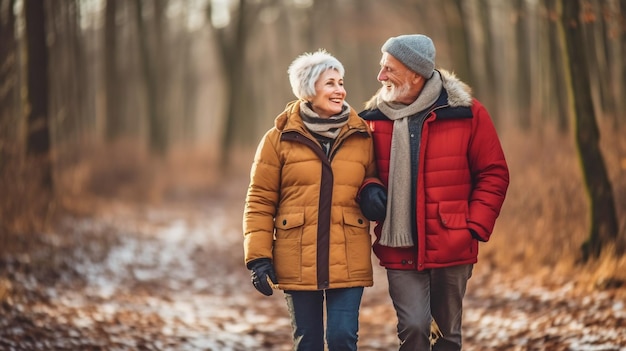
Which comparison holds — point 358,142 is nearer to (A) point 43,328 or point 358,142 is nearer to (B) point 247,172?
(A) point 43,328

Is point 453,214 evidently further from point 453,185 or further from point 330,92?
point 330,92

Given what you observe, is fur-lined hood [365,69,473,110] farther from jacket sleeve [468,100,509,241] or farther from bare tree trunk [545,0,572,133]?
bare tree trunk [545,0,572,133]

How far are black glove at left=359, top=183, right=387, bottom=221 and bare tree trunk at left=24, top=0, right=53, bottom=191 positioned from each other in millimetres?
7583

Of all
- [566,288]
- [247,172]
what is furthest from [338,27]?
[566,288]

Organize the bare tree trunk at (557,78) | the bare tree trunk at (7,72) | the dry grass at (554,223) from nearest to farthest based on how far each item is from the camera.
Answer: the dry grass at (554,223), the bare tree trunk at (7,72), the bare tree trunk at (557,78)

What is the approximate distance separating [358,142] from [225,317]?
3866 mm

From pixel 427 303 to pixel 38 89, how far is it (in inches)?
328

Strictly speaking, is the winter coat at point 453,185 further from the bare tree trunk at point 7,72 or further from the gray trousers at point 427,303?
the bare tree trunk at point 7,72

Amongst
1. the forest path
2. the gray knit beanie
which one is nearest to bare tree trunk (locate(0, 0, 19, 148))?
the forest path

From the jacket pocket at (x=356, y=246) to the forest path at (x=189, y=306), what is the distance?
215 cm

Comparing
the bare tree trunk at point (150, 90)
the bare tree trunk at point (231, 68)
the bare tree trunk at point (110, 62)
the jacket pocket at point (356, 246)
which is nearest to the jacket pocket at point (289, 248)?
the jacket pocket at point (356, 246)

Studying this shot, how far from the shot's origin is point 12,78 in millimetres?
8625

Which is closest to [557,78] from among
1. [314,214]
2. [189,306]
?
[189,306]

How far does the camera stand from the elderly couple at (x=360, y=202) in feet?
12.9
